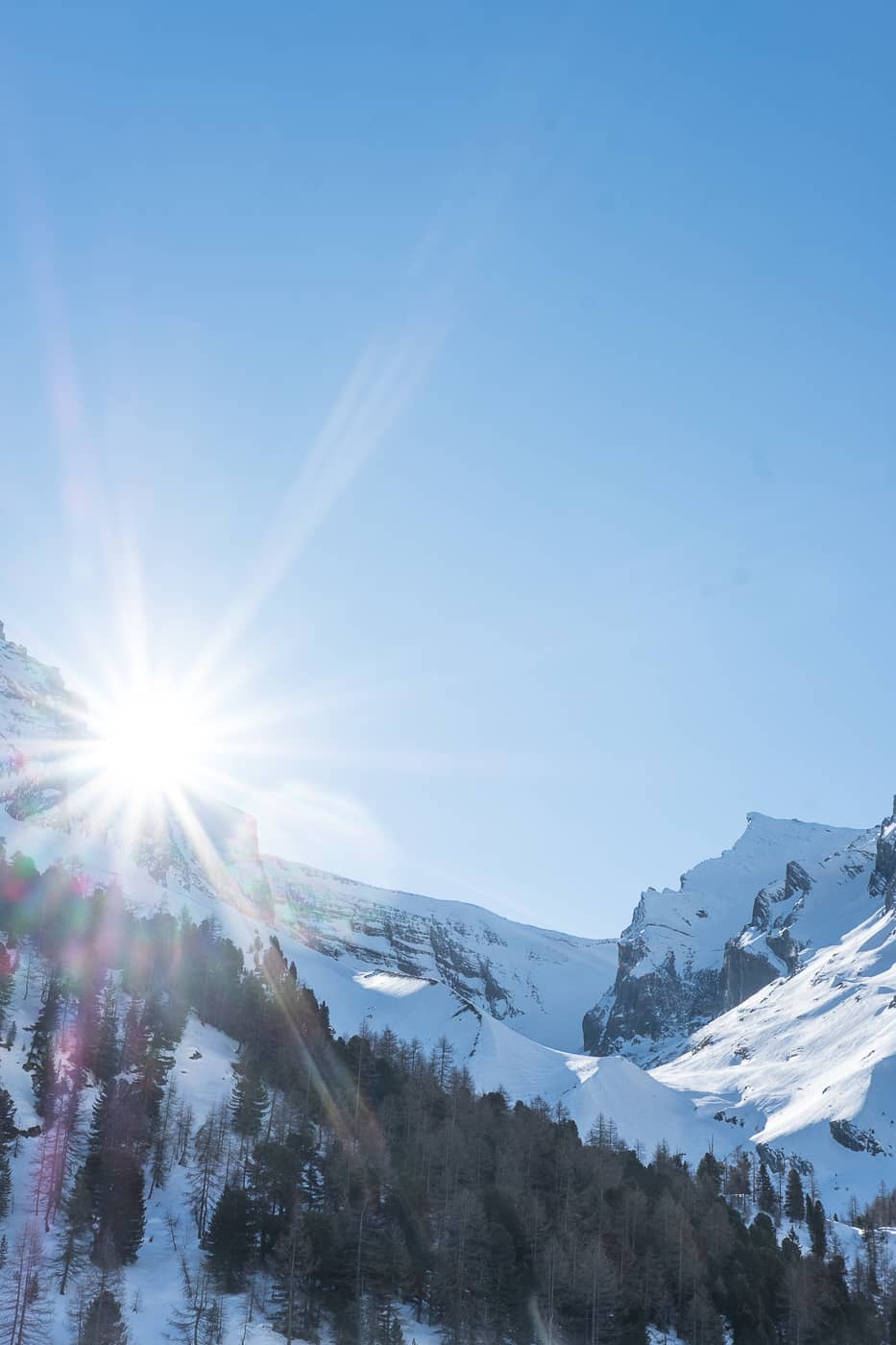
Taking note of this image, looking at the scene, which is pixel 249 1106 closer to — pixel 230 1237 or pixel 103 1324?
pixel 230 1237

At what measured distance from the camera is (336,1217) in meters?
80.3

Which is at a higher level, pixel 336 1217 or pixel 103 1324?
pixel 336 1217

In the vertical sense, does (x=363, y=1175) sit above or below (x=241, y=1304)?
above

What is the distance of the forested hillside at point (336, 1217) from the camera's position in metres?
72.7

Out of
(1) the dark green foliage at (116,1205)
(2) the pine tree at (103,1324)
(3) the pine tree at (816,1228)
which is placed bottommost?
(2) the pine tree at (103,1324)

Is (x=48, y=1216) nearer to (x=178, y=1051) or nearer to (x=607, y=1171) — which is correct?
(x=178, y=1051)

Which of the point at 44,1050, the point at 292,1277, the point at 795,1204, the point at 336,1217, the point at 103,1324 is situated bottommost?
the point at 103,1324

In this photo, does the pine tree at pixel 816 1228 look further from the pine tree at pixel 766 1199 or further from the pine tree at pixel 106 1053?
the pine tree at pixel 106 1053

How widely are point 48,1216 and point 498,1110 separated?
213ft

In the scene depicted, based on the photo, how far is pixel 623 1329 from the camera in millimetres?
81625

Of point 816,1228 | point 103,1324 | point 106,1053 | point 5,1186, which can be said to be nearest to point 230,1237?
point 103,1324

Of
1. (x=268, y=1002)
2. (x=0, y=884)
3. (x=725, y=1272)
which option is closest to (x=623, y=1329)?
(x=725, y=1272)

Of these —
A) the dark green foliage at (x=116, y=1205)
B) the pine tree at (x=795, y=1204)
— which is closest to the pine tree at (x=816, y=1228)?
the pine tree at (x=795, y=1204)

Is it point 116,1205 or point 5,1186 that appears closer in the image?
point 5,1186
